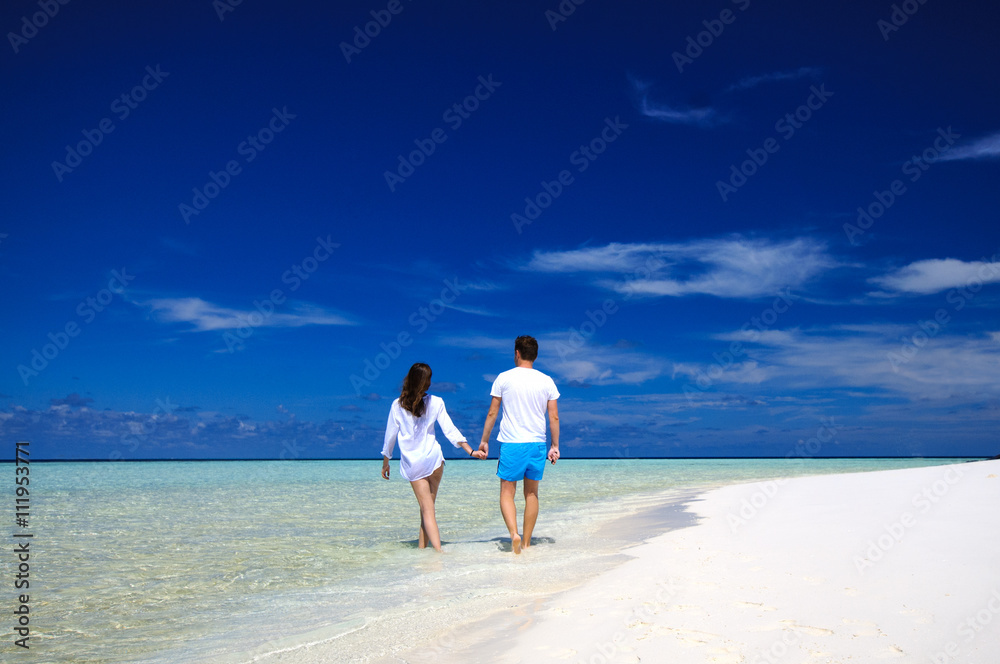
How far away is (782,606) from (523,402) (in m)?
3.42

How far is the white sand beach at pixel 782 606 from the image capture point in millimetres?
2973

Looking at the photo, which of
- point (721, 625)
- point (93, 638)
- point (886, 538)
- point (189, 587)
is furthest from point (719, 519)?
point (93, 638)

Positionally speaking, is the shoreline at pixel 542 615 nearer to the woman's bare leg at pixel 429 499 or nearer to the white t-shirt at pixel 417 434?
the woman's bare leg at pixel 429 499

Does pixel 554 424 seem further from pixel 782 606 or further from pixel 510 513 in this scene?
pixel 782 606

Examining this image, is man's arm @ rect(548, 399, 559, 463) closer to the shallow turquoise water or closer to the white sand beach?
the shallow turquoise water

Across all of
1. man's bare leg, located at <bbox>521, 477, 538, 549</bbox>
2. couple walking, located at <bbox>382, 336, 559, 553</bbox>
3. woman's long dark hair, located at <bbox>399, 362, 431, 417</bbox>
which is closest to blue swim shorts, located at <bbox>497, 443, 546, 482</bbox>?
couple walking, located at <bbox>382, 336, 559, 553</bbox>

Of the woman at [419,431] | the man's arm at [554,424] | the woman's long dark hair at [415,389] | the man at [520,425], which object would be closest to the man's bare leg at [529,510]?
the man at [520,425]

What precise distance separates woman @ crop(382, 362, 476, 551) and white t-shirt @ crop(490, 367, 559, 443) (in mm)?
561

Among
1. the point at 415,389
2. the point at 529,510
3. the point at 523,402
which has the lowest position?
the point at 529,510

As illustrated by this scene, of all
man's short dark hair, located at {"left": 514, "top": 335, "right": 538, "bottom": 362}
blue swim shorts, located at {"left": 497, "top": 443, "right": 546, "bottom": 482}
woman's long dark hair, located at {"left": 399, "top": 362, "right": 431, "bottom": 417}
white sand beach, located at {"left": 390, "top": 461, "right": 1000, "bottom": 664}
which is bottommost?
white sand beach, located at {"left": 390, "top": 461, "right": 1000, "bottom": 664}

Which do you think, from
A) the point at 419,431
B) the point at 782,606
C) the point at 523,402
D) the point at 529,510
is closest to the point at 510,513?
the point at 529,510

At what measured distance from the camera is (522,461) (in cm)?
661

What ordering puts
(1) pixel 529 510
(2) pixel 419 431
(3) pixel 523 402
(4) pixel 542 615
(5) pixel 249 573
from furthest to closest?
(1) pixel 529 510
(2) pixel 419 431
(3) pixel 523 402
(5) pixel 249 573
(4) pixel 542 615

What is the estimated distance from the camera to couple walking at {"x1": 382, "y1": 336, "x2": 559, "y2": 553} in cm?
663
